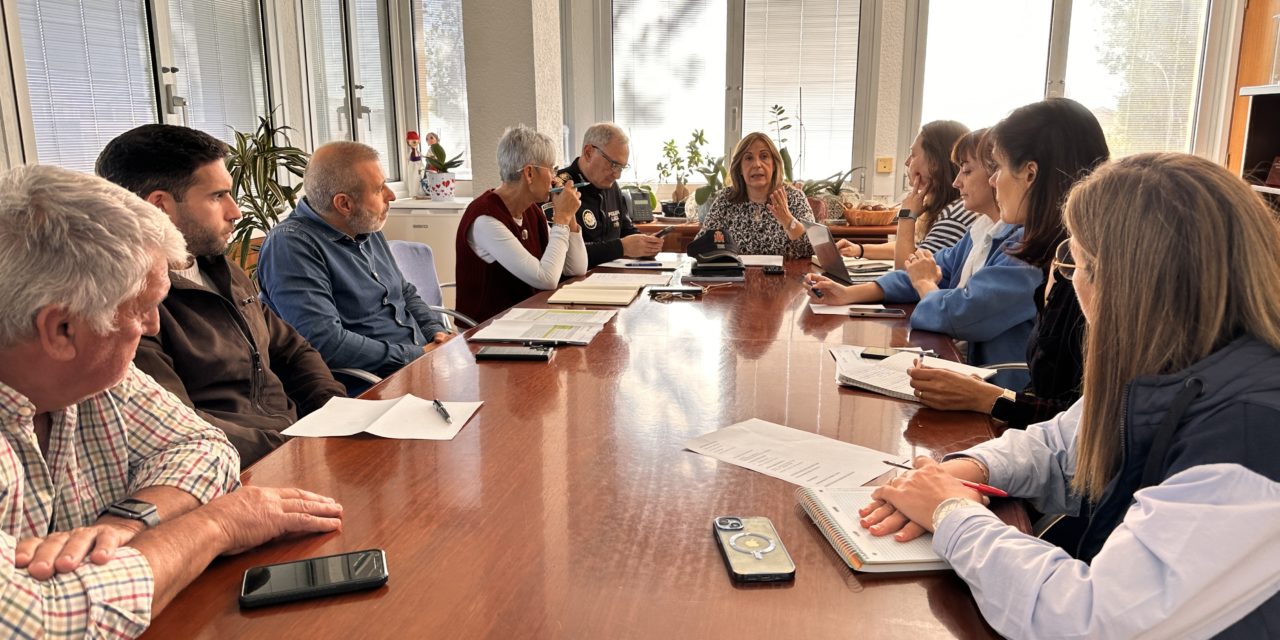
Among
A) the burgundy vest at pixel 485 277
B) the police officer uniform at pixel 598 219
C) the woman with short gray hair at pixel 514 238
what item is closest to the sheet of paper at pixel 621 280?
the woman with short gray hair at pixel 514 238

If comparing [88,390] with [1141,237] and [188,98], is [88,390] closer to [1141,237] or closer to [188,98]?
[1141,237]

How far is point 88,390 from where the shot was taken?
1092 millimetres

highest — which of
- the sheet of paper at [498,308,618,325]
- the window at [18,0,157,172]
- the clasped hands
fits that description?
the window at [18,0,157,172]

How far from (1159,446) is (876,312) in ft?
5.70

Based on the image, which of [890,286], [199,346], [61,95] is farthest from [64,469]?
[61,95]

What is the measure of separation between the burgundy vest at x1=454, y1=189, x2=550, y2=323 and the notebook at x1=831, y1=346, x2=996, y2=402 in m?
1.64

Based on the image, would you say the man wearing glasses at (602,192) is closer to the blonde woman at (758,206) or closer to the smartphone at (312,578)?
the blonde woman at (758,206)

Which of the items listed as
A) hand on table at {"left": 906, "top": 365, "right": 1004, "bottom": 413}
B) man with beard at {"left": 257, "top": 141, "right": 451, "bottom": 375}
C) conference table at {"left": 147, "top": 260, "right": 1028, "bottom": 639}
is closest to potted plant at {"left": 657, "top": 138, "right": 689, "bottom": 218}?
man with beard at {"left": 257, "top": 141, "right": 451, "bottom": 375}

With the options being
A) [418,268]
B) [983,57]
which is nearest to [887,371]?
[418,268]

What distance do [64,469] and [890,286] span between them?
2345mm

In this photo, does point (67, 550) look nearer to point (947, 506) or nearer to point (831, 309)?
point (947, 506)

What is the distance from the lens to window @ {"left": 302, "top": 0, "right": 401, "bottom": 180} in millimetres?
4832

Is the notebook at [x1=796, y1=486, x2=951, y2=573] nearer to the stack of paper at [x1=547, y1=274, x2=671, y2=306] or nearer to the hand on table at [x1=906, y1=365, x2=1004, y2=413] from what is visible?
the hand on table at [x1=906, y1=365, x2=1004, y2=413]

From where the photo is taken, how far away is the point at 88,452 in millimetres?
1188
